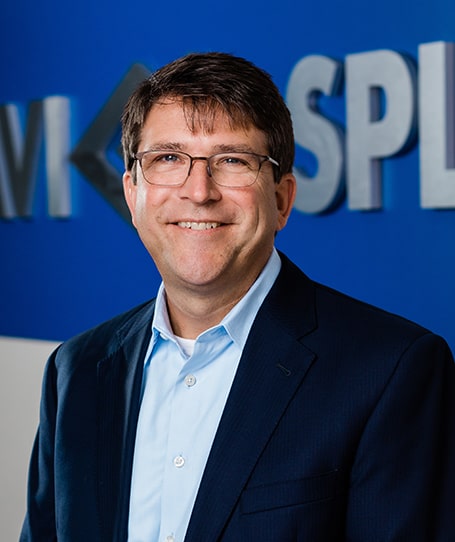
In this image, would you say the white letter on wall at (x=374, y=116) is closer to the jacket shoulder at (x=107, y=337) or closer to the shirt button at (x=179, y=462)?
the jacket shoulder at (x=107, y=337)

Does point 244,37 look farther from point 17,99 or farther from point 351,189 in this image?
point 17,99

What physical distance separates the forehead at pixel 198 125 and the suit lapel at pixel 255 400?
0.28m

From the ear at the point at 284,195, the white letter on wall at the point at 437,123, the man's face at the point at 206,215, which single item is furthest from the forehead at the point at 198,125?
the white letter on wall at the point at 437,123

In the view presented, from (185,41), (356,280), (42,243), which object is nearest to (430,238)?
(356,280)

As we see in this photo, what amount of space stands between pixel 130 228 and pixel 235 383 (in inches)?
90.2

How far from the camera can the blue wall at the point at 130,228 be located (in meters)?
2.98

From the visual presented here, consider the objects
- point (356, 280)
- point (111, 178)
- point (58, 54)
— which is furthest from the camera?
point (58, 54)

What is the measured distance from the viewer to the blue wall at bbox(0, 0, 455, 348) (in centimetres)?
298

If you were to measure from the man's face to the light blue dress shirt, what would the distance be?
73 mm

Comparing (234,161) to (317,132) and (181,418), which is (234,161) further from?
(317,132)

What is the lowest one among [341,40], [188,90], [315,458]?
[315,458]

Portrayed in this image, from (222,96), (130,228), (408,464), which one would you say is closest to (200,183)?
(222,96)

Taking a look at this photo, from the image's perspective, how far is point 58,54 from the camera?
13.6 ft

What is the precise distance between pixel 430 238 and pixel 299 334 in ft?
4.69
